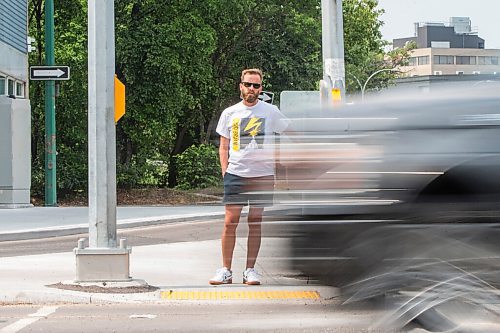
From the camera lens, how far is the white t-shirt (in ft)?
26.9

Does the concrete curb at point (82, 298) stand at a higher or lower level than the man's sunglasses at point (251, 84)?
lower

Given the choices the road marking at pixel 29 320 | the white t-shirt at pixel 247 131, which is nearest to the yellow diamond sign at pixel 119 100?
the white t-shirt at pixel 247 131

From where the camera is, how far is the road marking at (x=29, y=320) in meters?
6.94

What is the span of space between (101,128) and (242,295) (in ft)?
6.14

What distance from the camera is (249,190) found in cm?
790

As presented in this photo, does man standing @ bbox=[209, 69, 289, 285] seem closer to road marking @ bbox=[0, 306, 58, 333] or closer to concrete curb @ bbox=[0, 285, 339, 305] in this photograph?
Answer: concrete curb @ bbox=[0, 285, 339, 305]

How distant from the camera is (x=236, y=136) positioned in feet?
27.9

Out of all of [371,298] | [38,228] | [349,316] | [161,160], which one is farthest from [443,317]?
[161,160]

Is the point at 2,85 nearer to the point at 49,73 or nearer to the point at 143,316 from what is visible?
the point at 49,73

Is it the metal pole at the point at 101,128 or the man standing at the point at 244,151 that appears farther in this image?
the metal pole at the point at 101,128

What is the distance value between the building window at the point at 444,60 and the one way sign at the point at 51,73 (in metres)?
131

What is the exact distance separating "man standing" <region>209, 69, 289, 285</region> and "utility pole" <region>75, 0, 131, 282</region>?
0.92 metres

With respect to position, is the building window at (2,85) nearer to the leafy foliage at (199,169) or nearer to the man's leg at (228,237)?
the leafy foliage at (199,169)

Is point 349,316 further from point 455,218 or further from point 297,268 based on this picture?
point 455,218
